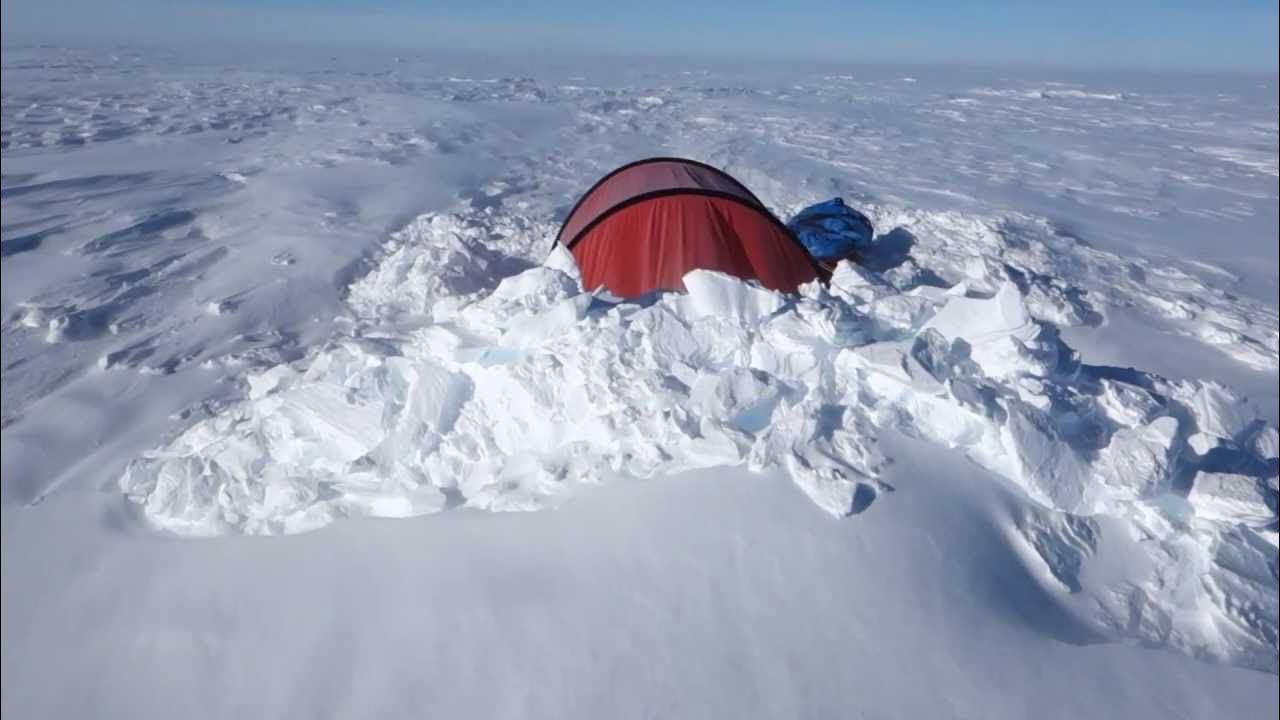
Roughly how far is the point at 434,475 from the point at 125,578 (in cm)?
122

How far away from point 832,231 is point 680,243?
2.26 m

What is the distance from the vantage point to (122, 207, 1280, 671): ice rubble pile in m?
2.61

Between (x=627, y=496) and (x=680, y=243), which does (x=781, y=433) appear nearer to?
(x=627, y=496)

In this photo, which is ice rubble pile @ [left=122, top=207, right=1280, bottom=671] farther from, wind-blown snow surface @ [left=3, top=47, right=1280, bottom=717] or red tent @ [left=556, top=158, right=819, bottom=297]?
red tent @ [left=556, top=158, right=819, bottom=297]

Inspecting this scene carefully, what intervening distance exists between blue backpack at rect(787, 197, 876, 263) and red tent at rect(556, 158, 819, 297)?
43.8 inches

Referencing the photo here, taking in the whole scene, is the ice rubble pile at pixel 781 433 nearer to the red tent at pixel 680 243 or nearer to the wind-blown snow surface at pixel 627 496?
the wind-blown snow surface at pixel 627 496

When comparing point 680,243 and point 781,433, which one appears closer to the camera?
point 781,433

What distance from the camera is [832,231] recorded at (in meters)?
5.93

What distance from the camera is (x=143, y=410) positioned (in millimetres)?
3855

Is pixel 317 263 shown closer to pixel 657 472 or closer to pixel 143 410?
pixel 143 410

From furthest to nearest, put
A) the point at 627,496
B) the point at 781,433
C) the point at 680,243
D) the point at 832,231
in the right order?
the point at 832,231
the point at 680,243
the point at 781,433
the point at 627,496

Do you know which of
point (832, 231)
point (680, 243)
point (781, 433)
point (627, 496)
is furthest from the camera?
point (832, 231)

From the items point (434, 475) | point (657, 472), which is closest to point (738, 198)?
point (657, 472)

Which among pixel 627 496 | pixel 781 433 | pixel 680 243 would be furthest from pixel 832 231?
pixel 627 496
